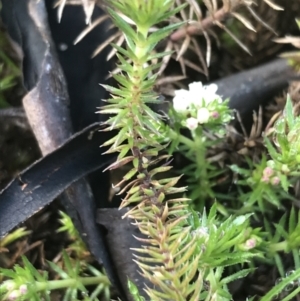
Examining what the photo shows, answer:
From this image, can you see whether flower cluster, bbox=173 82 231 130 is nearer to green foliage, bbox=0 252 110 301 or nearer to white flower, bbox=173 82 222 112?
white flower, bbox=173 82 222 112

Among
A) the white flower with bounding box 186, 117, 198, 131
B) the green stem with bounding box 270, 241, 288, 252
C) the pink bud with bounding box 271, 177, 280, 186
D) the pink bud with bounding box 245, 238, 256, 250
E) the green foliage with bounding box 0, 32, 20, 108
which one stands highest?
the green foliage with bounding box 0, 32, 20, 108

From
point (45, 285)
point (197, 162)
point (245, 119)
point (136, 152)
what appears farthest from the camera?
point (245, 119)

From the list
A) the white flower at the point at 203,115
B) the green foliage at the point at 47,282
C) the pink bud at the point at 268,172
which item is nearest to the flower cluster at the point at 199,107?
the white flower at the point at 203,115

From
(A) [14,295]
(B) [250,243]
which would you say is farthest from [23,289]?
(B) [250,243]

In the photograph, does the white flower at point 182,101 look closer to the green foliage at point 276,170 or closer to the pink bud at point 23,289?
the green foliage at point 276,170

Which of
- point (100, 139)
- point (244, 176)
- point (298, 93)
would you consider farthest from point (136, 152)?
point (298, 93)

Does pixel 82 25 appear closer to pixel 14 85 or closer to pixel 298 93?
pixel 14 85

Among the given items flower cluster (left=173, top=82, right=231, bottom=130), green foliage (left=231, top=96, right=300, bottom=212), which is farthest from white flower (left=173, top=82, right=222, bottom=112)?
→ green foliage (left=231, top=96, right=300, bottom=212)

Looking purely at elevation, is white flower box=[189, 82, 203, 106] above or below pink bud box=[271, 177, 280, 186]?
above
